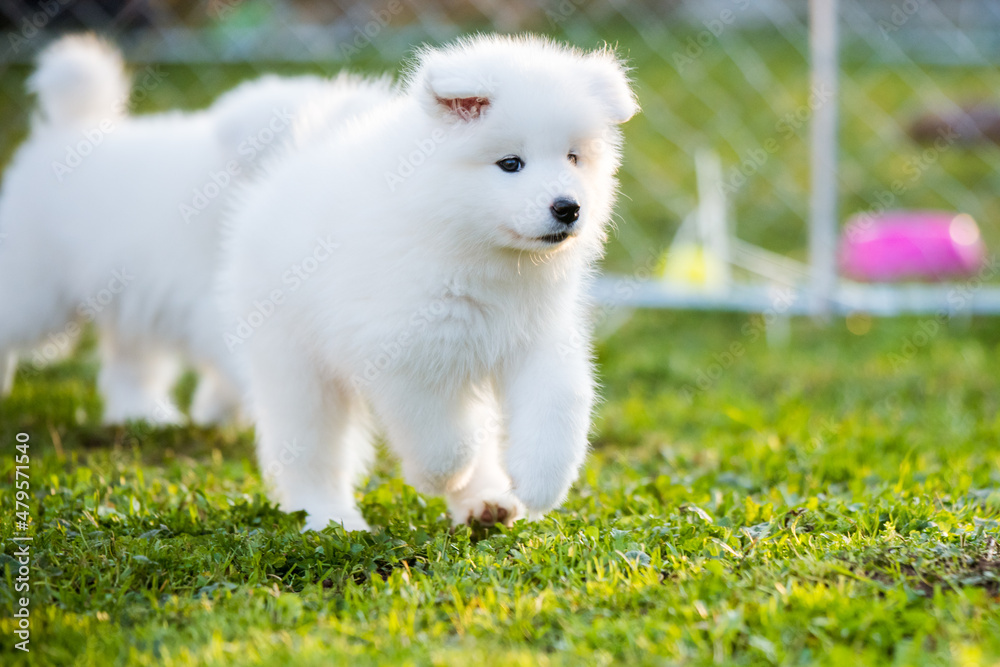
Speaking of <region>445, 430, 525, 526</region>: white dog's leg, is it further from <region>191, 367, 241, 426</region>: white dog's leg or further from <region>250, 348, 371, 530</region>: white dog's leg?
<region>191, 367, 241, 426</region>: white dog's leg

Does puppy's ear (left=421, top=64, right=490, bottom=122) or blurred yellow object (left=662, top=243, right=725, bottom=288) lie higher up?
blurred yellow object (left=662, top=243, right=725, bottom=288)

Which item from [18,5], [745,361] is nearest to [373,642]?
[745,361]

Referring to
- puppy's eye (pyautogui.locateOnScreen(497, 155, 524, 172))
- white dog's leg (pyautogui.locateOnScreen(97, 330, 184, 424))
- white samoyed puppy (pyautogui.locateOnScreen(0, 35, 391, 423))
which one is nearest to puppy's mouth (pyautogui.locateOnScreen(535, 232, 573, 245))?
puppy's eye (pyautogui.locateOnScreen(497, 155, 524, 172))

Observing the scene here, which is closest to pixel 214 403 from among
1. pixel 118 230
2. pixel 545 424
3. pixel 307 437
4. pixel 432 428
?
pixel 118 230

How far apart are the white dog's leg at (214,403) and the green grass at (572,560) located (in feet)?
0.98

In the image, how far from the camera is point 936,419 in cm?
429

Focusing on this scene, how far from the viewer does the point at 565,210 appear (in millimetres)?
2521

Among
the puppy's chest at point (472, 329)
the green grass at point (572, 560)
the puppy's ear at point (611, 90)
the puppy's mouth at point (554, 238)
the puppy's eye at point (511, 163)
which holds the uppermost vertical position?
the puppy's ear at point (611, 90)

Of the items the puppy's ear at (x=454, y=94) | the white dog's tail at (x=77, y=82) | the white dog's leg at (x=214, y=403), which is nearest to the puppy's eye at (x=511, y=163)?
the puppy's ear at (x=454, y=94)

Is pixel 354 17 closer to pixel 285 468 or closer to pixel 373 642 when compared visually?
pixel 285 468

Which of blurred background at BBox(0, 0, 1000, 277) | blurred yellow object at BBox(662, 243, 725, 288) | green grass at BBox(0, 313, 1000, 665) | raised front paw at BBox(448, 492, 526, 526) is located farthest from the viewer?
blurred background at BBox(0, 0, 1000, 277)

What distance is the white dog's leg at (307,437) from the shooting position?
3.01 metres

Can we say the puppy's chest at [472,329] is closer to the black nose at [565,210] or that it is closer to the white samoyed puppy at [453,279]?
the white samoyed puppy at [453,279]

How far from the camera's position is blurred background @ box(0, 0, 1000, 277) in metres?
8.48
